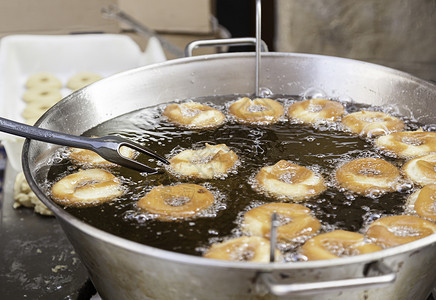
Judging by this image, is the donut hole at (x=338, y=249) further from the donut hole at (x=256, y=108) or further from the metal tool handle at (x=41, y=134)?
the donut hole at (x=256, y=108)

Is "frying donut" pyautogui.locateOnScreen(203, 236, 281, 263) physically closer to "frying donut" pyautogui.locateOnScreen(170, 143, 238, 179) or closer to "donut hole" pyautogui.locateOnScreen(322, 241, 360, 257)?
"donut hole" pyautogui.locateOnScreen(322, 241, 360, 257)

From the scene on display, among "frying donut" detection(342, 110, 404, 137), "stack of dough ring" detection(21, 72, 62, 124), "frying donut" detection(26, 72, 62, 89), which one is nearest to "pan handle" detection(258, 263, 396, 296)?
"frying donut" detection(342, 110, 404, 137)

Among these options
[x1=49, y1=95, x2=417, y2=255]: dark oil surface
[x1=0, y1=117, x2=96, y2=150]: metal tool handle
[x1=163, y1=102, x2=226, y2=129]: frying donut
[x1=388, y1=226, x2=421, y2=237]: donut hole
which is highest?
[x1=0, y1=117, x2=96, y2=150]: metal tool handle

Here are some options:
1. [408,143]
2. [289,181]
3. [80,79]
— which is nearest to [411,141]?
[408,143]

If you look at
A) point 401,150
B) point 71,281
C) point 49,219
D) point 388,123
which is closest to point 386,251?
point 401,150

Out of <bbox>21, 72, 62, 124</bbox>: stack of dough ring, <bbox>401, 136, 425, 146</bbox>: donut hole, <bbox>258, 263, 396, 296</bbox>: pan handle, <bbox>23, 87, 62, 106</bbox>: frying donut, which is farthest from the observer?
A: <bbox>23, 87, 62, 106</bbox>: frying donut

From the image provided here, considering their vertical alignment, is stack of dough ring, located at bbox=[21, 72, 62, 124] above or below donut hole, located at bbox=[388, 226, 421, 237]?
below

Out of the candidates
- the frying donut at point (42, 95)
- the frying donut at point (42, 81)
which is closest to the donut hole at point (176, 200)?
the frying donut at point (42, 95)
